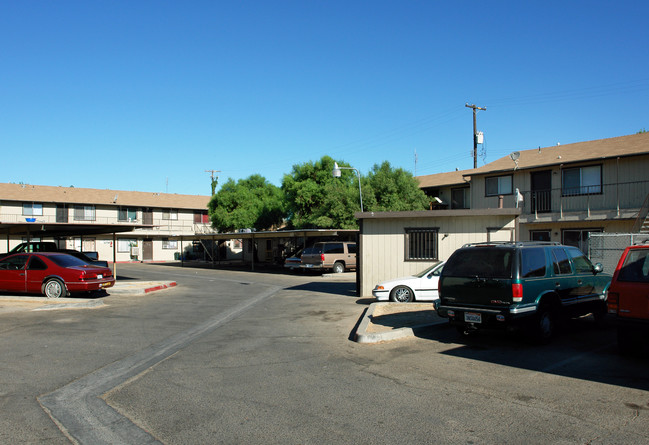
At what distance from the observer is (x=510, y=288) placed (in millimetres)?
8586

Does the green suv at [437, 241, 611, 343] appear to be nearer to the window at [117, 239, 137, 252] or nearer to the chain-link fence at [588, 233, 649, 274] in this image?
the chain-link fence at [588, 233, 649, 274]

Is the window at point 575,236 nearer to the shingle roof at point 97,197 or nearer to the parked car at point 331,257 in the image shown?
the parked car at point 331,257

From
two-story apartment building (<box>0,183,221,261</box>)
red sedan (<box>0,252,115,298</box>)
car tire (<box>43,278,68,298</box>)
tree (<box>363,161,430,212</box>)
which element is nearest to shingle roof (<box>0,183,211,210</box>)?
two-story apartment building (<box>0,183,221,261</box>)

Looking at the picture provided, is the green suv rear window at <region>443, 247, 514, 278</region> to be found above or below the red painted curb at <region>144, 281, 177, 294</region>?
above

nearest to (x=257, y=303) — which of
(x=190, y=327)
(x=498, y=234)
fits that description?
(x=190, y=327)

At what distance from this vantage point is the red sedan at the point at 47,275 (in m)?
16.4

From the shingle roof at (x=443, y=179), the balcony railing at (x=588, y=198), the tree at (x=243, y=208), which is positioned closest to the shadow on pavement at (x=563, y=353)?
the balcony railing at (x=588, y=198)

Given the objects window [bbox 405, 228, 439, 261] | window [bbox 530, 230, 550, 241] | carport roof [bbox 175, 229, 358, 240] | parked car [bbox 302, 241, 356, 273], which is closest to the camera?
window [bbox 405, 228, 439, 261]

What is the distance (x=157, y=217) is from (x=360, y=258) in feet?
135

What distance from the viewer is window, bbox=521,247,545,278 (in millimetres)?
8844

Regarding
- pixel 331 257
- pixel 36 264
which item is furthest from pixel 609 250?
pixel 36 264

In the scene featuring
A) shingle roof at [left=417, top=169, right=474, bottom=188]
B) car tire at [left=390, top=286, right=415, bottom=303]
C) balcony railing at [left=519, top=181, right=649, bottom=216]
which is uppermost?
shingle roof at [left=417, top=169, right=474, bottom=188]

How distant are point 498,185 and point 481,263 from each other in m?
19.6

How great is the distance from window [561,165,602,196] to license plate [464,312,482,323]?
58.5ft
